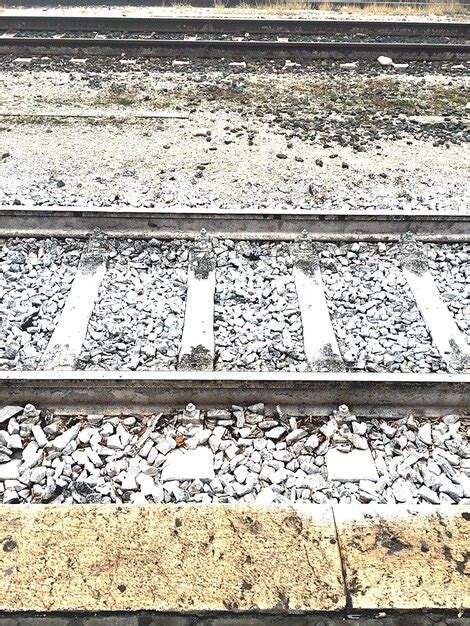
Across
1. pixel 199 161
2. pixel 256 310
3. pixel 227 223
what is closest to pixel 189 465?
pixel 256 310

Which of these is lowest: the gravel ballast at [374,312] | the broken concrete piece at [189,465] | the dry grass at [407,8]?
the broken concrete piece at [189,465]

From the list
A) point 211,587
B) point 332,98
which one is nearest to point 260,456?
point 211,587

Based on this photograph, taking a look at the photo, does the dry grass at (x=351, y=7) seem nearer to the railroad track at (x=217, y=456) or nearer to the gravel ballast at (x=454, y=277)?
the gravel ballast at (x=454, y=277)

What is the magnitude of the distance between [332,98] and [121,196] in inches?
196

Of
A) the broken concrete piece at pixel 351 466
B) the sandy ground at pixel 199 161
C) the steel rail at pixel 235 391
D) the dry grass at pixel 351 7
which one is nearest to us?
the broken concrete piece at pixel 351 466

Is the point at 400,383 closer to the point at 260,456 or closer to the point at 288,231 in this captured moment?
the point at 260,456

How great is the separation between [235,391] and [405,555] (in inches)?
59.3

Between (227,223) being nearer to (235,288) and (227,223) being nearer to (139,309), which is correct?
(235,288)

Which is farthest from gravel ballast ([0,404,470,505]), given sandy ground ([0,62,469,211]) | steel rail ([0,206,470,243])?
sandy ground ([0,62,469,211])

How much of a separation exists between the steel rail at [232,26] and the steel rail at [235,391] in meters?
11.4

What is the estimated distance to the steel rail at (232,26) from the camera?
509 inches

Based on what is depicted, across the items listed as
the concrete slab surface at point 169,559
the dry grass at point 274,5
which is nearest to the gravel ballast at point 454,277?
the concrete slab surface at point 169,559

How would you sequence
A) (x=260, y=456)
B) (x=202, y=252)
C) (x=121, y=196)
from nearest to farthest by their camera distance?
(x=260, y=456) → (x=202, y=252) → (x=121, y=196)

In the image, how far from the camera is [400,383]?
12.6 feet
